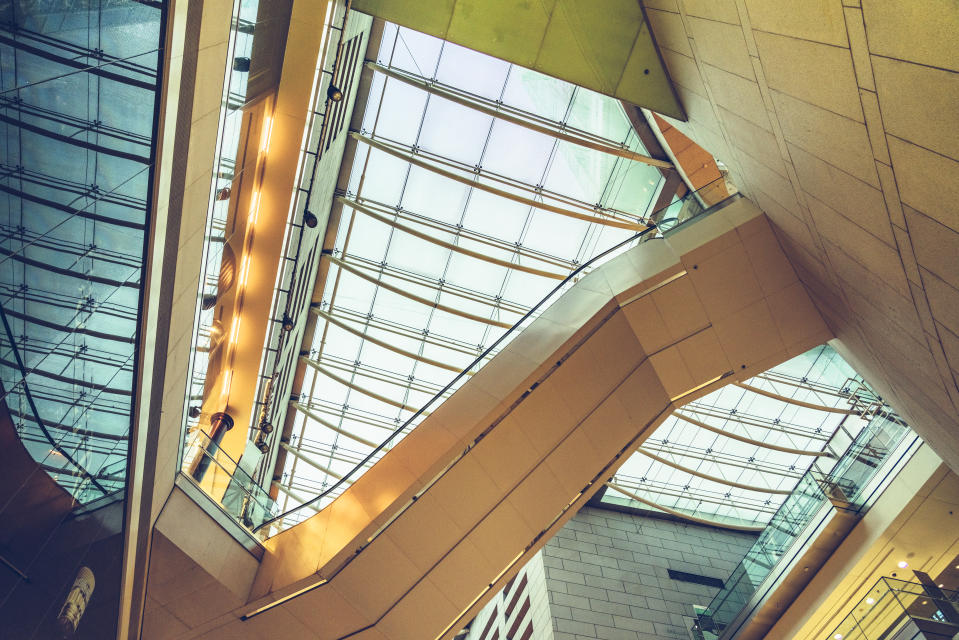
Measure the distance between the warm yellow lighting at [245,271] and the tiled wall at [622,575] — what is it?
1974 cm

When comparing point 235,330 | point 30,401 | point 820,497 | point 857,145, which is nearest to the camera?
A: point 30,401

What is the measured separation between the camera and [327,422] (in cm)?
3059

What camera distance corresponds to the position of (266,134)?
43.3 ft

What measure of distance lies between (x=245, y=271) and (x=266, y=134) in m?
4.04

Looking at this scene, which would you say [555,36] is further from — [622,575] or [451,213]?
[622,575]

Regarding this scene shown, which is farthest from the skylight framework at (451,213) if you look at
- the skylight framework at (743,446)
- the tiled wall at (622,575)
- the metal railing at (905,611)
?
the metal railing at (905,611)

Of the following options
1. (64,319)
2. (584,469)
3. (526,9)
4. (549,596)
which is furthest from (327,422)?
(64,319)

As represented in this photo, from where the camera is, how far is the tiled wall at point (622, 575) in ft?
92.5

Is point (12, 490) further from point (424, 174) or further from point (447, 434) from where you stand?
point (424, 174)

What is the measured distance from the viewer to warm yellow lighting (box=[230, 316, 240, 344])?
17.0 meters

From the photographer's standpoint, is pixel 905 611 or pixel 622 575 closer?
pixel 905 611

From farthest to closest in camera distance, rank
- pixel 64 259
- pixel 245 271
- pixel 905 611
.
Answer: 1. pixel 245 271
2. pixel 905 611
3. pixel 64 259

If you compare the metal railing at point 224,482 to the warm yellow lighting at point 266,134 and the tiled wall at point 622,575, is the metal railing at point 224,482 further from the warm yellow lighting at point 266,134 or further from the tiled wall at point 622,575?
the tiled wall at point 622,575

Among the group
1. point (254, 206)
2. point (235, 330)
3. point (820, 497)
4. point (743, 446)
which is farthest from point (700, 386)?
point (743, 446)
